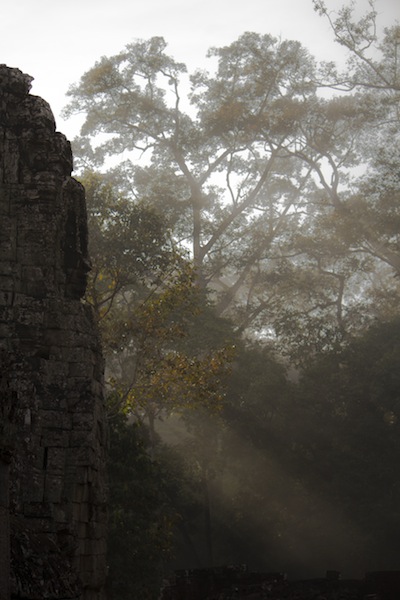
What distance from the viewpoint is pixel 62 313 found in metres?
10.8

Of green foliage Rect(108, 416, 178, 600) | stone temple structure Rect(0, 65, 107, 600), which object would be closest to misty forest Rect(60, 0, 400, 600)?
green foliage Rect(108, 416, 178, 600)

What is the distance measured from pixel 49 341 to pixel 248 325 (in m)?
31.7

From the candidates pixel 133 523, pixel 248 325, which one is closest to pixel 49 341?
pixel 133 523

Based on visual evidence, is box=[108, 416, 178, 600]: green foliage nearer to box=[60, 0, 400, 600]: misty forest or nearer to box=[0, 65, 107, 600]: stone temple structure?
box=[60, 0, 400, 600]: misty forest

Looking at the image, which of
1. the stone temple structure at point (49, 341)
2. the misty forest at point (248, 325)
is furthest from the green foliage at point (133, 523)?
the stone temple structure at point (49, 341)

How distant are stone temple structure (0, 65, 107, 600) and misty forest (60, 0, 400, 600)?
1173cm

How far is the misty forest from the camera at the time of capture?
24938 mm

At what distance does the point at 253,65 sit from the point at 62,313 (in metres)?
35.8

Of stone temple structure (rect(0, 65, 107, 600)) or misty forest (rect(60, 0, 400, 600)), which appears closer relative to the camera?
stone temple structure (rect(0, 65, 107, 600))

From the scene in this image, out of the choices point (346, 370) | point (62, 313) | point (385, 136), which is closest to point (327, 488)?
point (346, 370)

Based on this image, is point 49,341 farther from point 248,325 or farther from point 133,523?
point 248,325

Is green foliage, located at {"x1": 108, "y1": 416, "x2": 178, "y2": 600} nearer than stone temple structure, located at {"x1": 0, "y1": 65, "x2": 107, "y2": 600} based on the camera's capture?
No

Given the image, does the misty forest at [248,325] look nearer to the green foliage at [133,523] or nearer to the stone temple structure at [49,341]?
the green foliage at [133,523]

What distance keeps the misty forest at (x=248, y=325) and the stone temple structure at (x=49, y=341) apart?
11.7 meters
